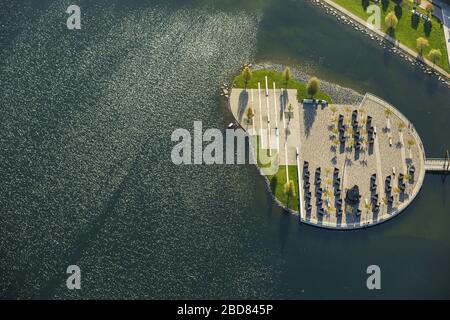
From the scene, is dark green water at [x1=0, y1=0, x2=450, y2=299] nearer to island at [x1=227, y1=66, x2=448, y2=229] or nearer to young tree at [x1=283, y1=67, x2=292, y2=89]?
island at [x1=227, y1=66, x2=448, y2=229]

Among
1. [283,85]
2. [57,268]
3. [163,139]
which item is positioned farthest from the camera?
[283,85]

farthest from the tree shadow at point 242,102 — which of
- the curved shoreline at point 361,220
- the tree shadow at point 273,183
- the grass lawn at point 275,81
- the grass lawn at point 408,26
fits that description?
the grass lawn at point 408,26

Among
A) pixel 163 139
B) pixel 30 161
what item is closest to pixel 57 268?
pixel 30 161

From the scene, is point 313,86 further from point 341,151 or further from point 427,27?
point 427,27

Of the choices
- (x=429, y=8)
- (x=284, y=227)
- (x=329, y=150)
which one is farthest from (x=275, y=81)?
(x=429, y=8)

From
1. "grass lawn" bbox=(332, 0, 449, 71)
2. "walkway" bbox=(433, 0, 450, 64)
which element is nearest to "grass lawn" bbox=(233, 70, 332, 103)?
"grass lawn" bbox=(332, 0, 449, 71)

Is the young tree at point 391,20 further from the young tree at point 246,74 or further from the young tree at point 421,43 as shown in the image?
the young tree at point 246,74
